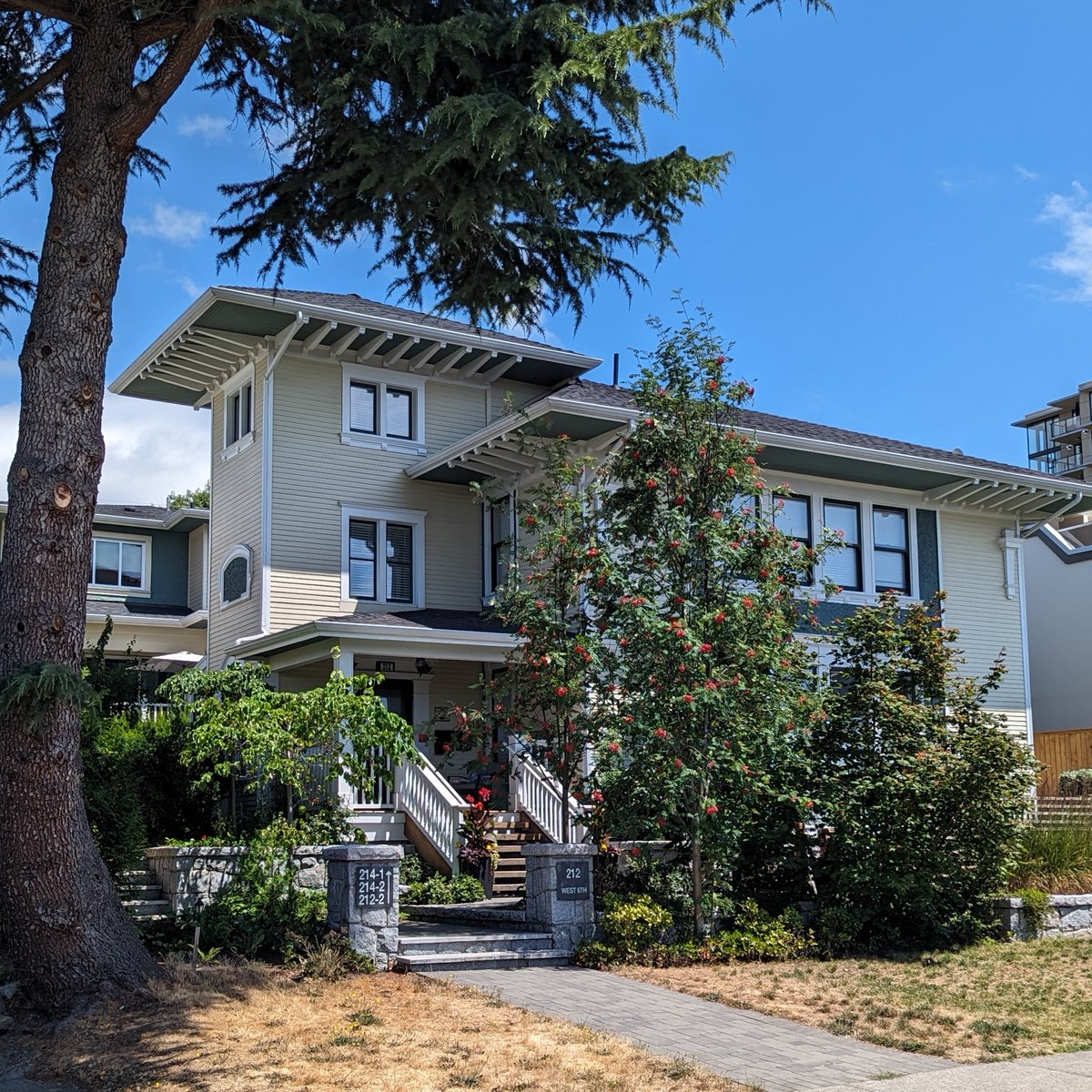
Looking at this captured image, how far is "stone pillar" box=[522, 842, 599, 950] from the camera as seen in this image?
40.8 feet

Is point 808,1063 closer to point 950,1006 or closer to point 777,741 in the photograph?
point 950,1006

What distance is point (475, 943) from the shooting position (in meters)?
12.0

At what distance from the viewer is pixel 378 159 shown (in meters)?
10.1

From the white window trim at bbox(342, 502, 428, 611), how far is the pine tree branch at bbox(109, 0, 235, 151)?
38.3 ft

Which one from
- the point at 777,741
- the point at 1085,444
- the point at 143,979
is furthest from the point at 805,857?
the point at 1085,444

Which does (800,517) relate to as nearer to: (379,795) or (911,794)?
(379,795)

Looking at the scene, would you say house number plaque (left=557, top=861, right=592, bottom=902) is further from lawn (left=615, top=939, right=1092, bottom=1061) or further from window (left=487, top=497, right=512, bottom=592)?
window (left=487, top=497, right=512, bottom=592)

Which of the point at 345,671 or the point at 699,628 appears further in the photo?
the point at 345,671

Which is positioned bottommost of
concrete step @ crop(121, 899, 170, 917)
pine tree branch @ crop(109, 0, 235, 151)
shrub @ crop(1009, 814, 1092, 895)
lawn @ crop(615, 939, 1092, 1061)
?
lawn @ crop(615, 939, 1092, 1061)

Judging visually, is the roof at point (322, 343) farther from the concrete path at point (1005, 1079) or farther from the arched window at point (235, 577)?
the concrete path at point (1005, 1079)

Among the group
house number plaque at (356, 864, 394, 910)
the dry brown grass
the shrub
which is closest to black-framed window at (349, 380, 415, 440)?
house number plaque at (356, 864, 394, 910)

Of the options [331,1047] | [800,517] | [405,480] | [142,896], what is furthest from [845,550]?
[331,1047]

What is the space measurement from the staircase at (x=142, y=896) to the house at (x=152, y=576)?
13182mm

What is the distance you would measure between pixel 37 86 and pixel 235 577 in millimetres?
11888
